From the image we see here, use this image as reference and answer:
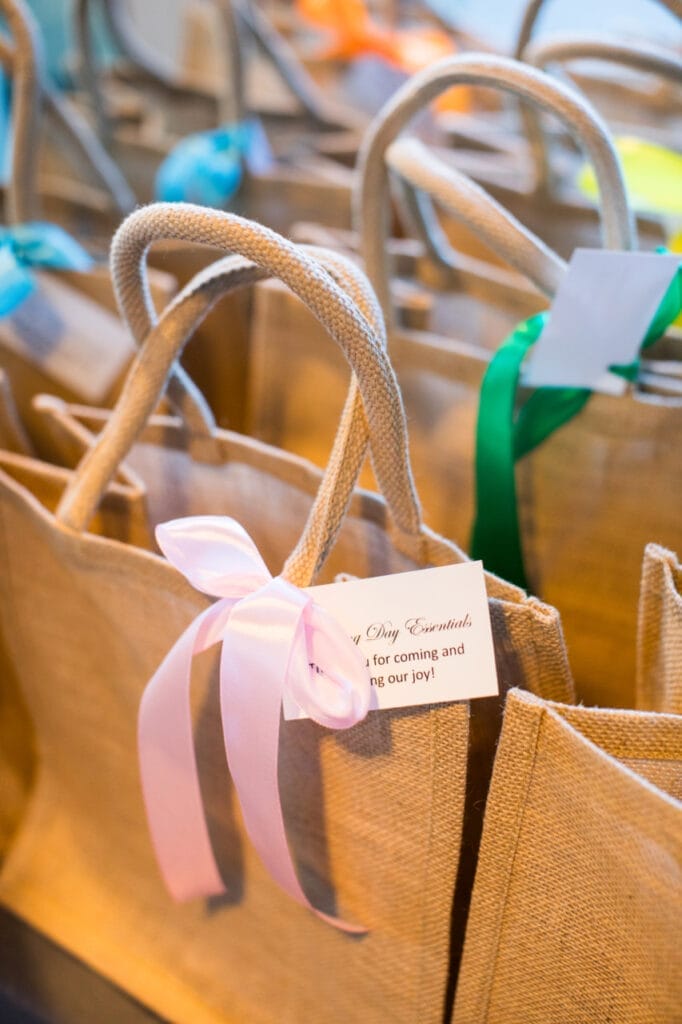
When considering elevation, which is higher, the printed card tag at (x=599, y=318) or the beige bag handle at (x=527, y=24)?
the beige bag handle at (x=527, y=24)

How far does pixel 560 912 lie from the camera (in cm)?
40

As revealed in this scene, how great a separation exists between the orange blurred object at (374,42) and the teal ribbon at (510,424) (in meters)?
0.79

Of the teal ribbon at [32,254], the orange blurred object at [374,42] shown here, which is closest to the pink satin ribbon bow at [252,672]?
the teal ribbon at [32,254]

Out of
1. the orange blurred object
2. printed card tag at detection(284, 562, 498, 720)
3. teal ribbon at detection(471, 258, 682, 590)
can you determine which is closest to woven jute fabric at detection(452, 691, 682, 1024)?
printed card tag at detection(284, 562, 498, 720)

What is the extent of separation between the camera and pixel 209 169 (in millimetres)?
814

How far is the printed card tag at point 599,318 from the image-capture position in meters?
0.51

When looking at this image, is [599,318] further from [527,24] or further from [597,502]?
[527,24]

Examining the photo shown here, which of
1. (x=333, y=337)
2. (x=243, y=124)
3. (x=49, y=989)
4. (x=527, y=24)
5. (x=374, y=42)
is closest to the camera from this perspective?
(x=333, y=337)

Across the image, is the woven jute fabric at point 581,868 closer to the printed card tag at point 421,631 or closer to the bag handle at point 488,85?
the printed card tag at point 421,631

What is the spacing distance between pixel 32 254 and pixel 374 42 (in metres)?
0.76

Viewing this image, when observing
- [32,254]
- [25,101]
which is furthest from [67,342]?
[25,101]

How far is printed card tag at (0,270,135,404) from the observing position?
27.6 inches

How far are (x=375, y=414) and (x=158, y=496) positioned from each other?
23cm

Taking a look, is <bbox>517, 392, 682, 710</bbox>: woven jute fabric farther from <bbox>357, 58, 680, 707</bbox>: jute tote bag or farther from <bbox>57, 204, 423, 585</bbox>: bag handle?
<bbox>57, 204, 423, 585</bbox>: bag handle
